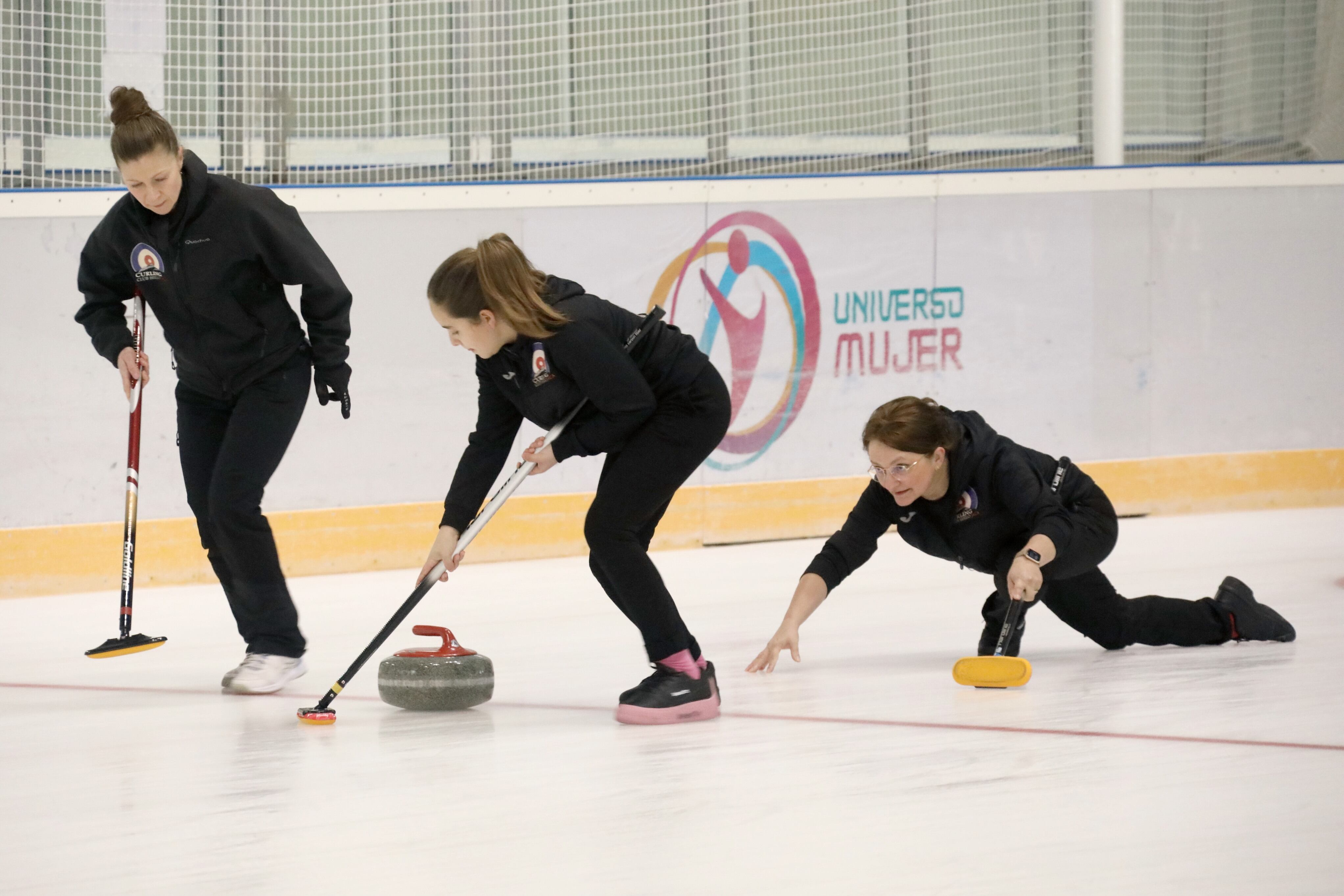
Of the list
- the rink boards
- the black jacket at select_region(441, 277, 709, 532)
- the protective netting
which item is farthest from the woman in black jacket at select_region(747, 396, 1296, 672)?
the protective netting

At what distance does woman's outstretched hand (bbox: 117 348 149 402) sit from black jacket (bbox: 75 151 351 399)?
→ 0.33 feet

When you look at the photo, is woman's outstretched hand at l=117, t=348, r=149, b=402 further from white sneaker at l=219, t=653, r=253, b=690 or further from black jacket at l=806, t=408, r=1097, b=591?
black jacket at l=806, t=408, r=1097, b=591

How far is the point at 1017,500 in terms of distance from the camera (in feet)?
10.5

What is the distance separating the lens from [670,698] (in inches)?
114

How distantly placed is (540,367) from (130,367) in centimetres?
111

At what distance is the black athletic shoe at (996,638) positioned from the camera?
3.39m

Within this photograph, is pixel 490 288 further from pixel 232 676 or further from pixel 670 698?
pixel 232 676

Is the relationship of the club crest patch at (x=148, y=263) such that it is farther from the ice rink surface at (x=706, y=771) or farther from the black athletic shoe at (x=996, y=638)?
the black athletic shoe at (x=996, y=638)

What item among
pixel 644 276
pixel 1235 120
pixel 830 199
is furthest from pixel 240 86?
pixel 1235 120

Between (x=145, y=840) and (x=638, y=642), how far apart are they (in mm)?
1862

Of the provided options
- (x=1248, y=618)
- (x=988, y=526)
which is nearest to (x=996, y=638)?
(x=988, y=526)

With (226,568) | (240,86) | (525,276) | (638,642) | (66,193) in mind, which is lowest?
(638,642)

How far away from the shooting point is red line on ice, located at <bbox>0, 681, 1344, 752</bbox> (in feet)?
8.63

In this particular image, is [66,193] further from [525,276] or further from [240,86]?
[525,276]
